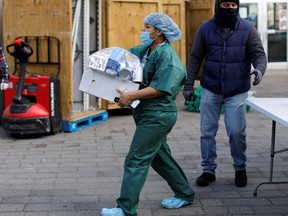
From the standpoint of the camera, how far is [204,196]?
18.3 ft

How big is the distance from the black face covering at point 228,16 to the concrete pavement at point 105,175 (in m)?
1.54

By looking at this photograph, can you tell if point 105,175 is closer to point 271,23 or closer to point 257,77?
point 257,77

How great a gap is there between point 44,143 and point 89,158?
3.63 ft

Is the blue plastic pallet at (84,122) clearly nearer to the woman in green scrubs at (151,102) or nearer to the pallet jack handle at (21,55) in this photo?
the pallet jack handle at (21,55)

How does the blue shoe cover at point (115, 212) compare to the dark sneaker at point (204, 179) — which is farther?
the dark sneaker at point (204, 179)

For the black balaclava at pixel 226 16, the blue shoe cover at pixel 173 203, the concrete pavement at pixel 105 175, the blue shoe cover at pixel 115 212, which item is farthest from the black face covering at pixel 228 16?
the blue shoe cover at pixel 115 212

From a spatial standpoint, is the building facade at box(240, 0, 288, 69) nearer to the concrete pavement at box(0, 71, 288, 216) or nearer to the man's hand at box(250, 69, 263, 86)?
the concrete pavement at box(0, 71, 288, 216)

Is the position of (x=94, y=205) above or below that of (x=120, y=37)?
below

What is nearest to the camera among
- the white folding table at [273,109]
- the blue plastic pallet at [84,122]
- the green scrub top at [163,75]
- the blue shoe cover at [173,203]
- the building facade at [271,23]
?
the green scrub top at [163,75]

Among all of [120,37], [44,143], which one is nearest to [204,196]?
[44,143]

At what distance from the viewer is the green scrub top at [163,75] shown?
459 cm

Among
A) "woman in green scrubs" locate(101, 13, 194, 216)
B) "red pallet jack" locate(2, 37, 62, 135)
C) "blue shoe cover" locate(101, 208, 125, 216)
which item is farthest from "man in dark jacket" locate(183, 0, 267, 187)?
"red pallet jack" locate(2, 37, 62, 135)

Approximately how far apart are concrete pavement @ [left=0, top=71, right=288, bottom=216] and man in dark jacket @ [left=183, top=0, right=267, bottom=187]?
443 mm

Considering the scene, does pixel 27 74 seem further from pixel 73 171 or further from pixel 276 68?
pixel 276 68
